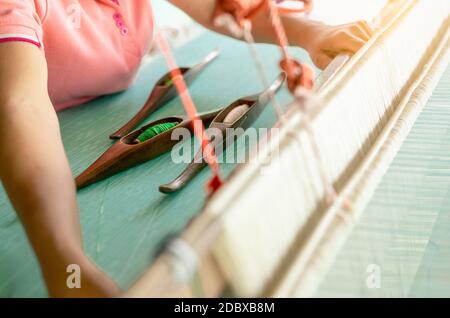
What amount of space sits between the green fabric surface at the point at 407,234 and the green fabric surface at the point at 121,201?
0.52 ft

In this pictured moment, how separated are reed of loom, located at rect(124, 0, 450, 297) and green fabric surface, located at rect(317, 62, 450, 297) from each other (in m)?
0.02

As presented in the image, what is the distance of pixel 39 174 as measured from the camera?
1.67 ft

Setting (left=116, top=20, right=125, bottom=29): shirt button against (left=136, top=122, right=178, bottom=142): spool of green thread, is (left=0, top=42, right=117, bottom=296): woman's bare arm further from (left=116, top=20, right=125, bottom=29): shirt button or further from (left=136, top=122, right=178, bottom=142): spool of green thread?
(left=116, top=20, right=125, bottom=29): shirt button

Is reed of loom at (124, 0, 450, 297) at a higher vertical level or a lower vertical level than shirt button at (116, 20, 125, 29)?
higher

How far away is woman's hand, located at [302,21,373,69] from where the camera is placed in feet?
2.78

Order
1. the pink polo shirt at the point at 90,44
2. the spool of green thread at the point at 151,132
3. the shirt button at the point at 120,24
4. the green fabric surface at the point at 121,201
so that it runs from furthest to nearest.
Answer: the shirt button at the point at 120,24 → the pink polo shirt at the point at 90,44 → the spool of green thread at the point at 151,132 → the green fabric surface at the point at 121,201

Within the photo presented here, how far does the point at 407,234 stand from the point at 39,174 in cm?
34

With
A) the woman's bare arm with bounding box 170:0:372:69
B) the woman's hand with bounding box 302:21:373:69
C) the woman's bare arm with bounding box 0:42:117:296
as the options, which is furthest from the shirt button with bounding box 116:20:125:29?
the woman's bare arm with bounding box 0:42:117:296

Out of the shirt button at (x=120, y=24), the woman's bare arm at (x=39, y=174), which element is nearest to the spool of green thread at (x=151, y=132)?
the woman's bare arm at (x=39, y=174)

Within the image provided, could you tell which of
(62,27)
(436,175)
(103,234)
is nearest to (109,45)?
(62,27)

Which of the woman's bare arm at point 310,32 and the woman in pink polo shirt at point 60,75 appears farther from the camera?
the woman's bare arm at point 310,32

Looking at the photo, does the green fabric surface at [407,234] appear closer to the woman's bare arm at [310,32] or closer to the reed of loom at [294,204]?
the reed of loom at [294,204]

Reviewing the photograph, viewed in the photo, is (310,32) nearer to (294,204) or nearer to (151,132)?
(151,132)

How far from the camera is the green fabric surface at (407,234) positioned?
0.44 metres
